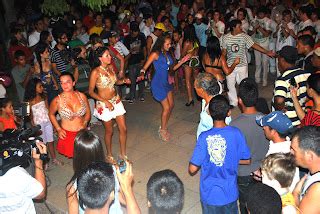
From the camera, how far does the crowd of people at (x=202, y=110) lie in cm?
331

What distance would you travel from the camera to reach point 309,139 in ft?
11.4

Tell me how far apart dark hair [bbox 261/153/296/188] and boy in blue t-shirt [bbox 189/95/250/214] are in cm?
69

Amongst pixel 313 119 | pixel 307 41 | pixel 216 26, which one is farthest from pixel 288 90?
pixel 216 26

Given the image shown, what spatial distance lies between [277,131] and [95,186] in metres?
2.00

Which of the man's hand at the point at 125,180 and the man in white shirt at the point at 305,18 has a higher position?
the man in white shirt at the point at 305,18

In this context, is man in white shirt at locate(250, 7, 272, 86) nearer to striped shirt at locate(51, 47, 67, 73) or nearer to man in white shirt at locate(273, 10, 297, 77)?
man in white shirt at locate(273, 10, 297, 77)

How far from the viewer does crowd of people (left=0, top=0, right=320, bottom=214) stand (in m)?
3.31

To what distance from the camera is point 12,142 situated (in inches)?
157

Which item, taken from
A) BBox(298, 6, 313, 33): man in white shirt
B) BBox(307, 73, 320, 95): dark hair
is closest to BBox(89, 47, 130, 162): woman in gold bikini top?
BBox(307, 73, 320, 95): dark hair

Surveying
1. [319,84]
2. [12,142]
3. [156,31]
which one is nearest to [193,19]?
[156,31]

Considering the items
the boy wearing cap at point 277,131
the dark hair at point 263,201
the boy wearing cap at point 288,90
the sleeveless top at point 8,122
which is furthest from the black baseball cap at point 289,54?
the sleeveless top at point 8,122

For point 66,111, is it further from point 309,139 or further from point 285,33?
point 285,33

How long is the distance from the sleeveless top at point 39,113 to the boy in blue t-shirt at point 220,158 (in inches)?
141

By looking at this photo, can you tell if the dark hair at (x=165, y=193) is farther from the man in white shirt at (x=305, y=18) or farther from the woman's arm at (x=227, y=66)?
the man in white shirt at (x=305, y=18)
